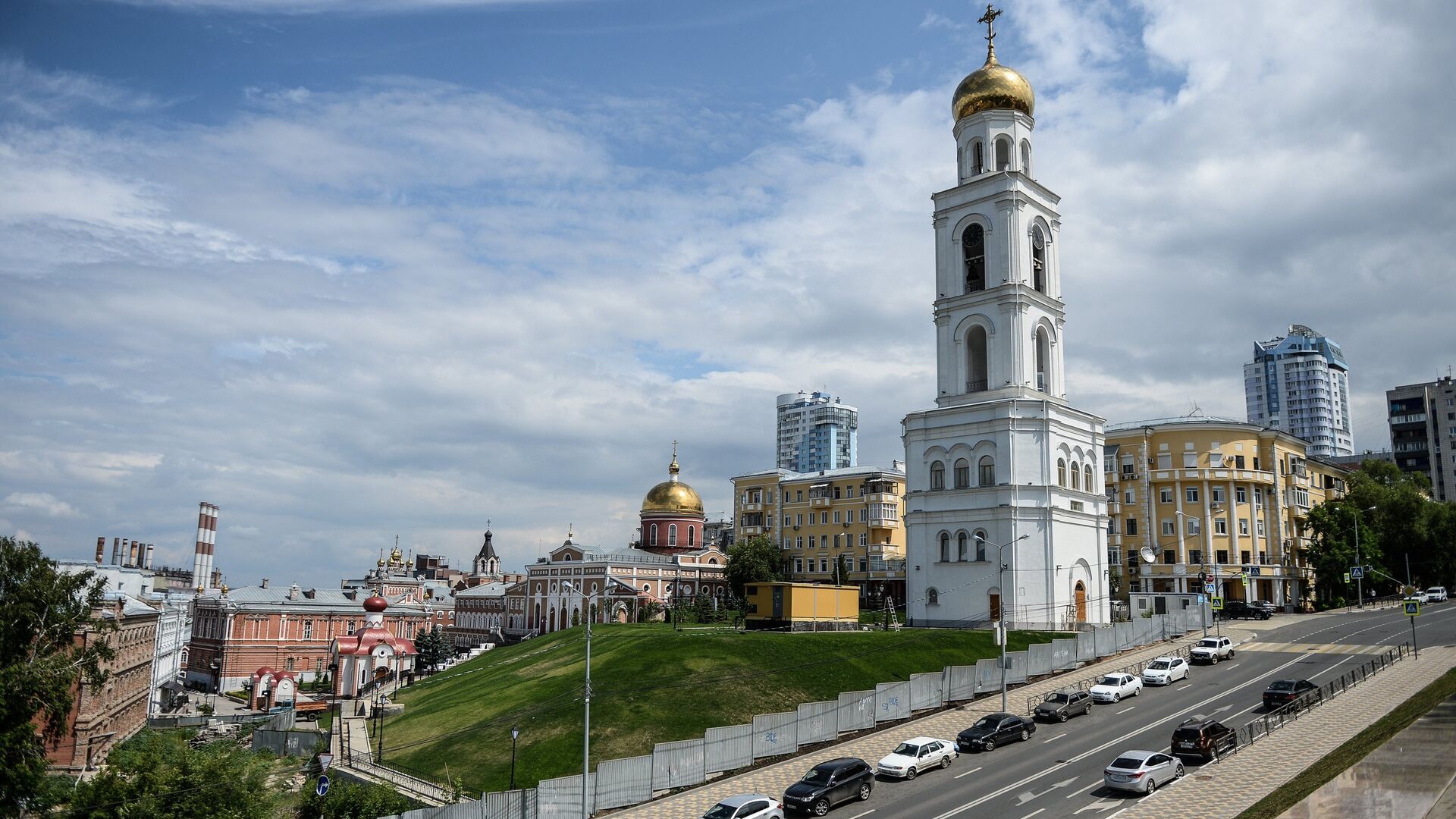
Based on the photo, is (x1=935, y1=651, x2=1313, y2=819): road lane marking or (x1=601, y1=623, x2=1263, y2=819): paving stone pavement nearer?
(x1=935, y1=651, x2=1313, y2=819): road lane marking

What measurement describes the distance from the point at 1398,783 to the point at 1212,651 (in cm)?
3187

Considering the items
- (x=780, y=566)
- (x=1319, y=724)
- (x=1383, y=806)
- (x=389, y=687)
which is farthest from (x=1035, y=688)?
(x=780, y=566)

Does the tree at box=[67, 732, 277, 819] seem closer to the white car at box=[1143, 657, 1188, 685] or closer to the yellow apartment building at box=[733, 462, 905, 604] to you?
the white car at box=[1143, 657, 1188, 685]

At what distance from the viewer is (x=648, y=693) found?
40250 mm

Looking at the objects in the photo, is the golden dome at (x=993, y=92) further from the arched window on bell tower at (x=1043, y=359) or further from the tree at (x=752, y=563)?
the tree at (x=752, y=563)

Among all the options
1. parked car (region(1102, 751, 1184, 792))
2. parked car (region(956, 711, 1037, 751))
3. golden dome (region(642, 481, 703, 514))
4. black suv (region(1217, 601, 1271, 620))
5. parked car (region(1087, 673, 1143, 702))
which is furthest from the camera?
golden dome (region(642, 481, 703, 514))

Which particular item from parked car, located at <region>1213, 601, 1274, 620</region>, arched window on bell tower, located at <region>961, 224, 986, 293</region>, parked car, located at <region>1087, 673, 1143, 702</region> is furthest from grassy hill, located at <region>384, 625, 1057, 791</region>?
parked car, located at <region>1213, 601, 1274, 620</region>

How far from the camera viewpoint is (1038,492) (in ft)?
181

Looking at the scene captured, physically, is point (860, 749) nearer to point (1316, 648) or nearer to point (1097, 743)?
point (1097, 743)

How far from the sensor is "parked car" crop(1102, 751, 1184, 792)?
27.0 m

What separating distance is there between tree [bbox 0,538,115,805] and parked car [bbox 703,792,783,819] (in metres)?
28.8

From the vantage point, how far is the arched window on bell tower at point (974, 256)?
61.1m

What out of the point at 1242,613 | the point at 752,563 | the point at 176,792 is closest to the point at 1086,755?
the point at 176,792

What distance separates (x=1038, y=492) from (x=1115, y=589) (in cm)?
2788
